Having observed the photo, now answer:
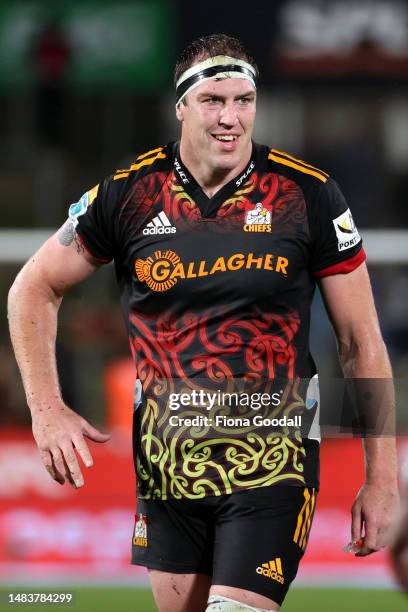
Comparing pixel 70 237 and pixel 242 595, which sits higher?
pixel 70 237

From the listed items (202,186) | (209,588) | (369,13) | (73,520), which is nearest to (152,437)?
(209,588)

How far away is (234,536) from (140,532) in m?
0.43

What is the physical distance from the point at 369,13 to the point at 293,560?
845 cm

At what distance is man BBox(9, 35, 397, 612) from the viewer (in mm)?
4469

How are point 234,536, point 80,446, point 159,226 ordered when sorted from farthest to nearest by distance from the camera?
point 159,226 → point 80,446 → point 234,536

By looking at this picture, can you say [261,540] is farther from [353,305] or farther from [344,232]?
[344,232]

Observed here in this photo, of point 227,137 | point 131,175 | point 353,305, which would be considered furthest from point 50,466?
point 227,137

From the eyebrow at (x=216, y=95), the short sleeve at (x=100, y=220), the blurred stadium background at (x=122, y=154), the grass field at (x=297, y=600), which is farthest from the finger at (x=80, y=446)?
the blurred stadium background at (x=122, y=154)

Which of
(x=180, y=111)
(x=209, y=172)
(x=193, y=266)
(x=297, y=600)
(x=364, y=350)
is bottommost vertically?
(x=297, y=600)

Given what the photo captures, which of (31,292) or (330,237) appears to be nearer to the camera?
(330,237)

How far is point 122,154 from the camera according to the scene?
13.3m

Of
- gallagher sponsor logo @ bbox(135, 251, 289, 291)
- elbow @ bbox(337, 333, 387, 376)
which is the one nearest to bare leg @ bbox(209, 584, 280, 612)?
elbow @ bbox(337, 333, 387, 376)

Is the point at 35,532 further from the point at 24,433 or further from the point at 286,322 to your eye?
the point at 286,322

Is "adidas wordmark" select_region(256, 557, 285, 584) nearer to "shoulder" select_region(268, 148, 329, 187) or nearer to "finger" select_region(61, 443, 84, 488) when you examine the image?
"finger" select_region(61, 443, 84, 488)
